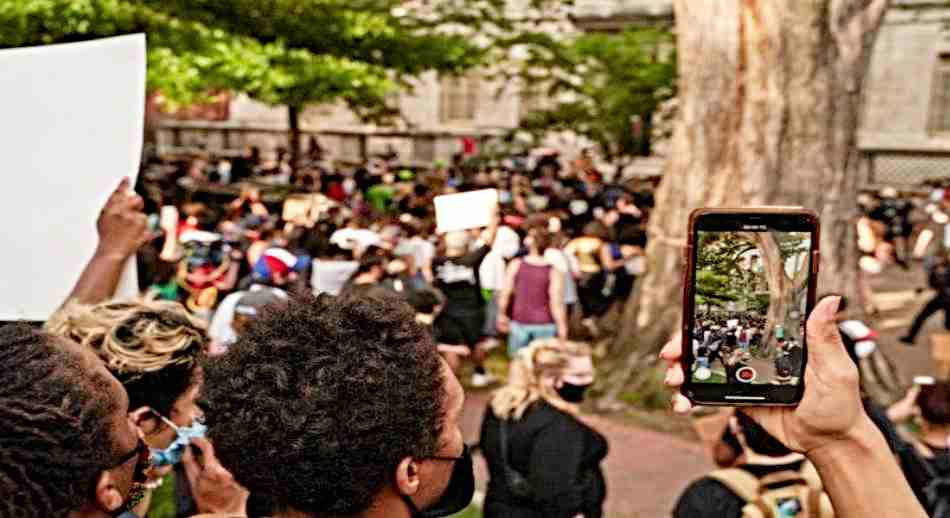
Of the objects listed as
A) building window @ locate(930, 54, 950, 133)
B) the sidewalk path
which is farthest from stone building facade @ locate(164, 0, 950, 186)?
the sidewalk path

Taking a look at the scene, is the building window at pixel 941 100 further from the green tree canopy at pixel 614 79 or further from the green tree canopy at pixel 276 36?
the green tree canopy at pixel 276 36

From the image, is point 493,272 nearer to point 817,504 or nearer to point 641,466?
point 641,466

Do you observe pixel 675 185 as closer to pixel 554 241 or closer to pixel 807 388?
pixel 554 241

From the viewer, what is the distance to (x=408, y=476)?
5.49 ft

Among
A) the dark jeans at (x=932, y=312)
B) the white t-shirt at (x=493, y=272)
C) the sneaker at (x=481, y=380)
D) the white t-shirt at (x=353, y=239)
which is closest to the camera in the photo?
the white t-shirt at (x=353, y=239)

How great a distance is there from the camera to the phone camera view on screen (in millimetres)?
1737

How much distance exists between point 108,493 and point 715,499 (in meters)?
2.03

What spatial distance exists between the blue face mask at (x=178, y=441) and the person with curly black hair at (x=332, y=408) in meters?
0.96

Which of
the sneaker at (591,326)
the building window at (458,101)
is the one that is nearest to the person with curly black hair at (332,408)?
the sneaker at (591,326)

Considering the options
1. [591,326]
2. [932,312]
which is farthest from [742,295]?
[932,312]

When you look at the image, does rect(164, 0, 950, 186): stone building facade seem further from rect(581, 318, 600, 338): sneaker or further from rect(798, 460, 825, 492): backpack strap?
rect(798, 460, 825, 492): backpack strap

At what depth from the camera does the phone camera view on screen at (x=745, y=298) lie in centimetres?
174

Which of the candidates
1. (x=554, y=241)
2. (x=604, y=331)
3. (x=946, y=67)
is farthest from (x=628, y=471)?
(x=946, y=67)

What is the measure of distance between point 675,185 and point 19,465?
7362 mm
